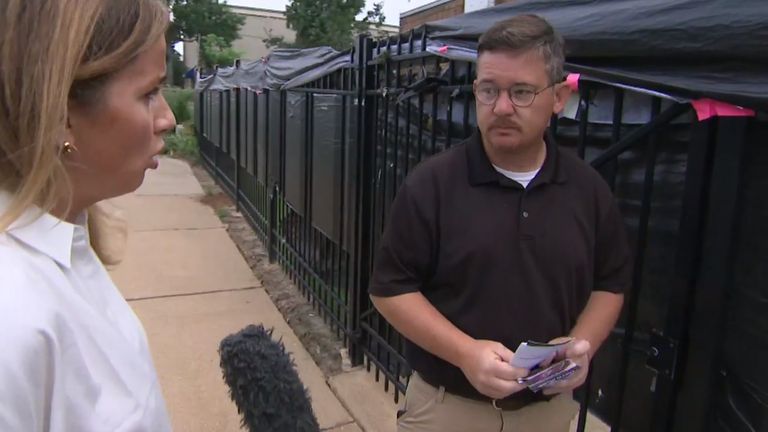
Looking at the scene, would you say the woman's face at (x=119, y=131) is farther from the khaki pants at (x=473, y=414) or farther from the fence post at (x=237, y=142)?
the fence post at (x=237, y=142)

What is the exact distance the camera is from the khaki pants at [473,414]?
5.94 feet

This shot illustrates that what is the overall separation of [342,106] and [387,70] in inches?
24.8

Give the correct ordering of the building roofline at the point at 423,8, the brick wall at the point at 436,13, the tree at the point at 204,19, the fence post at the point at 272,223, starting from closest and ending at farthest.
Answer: the fence post at the point at 272,223, the brick wall at the point at 436,13, the building roofline at the point at 423,8, the tree at the point at 204,19

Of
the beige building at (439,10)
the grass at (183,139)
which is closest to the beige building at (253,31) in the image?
the grass at (183,139)

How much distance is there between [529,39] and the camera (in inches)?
62.8

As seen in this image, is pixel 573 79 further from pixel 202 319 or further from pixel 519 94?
pixel 202 319

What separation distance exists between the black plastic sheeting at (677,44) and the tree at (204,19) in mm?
42342

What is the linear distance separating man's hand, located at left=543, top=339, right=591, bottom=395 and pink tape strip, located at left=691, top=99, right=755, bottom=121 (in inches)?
26.8

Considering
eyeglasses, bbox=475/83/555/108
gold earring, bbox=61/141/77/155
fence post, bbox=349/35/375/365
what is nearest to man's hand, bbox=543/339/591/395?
eyeglasses, bbox=475/83/555/108

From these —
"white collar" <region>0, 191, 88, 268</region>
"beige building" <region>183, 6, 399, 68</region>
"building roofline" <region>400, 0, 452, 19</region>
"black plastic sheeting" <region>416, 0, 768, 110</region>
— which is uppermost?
"beige building" <region>183, 6, 399, 68</region>

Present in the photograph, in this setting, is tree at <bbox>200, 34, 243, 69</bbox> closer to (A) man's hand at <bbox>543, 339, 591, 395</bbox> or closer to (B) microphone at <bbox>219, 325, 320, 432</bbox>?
(A) man's hand at <bbox>543, 339, 591, 395</bbox>

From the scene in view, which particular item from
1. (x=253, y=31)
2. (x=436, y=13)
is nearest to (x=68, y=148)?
(x=436, y=13)

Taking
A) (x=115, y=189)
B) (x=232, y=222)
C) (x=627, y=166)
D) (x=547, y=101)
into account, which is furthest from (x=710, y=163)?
(x=232, y=222)

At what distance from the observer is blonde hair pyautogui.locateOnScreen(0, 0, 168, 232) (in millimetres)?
826
